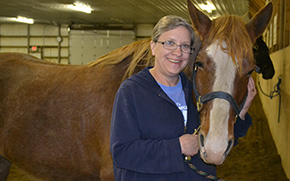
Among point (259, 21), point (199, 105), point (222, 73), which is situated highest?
point (259, 21)

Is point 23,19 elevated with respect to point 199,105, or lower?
elevated

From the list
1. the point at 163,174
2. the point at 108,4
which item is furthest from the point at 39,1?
the point at 163,174

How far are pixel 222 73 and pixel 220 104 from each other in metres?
0.16

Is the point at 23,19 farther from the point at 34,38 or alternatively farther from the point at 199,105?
the point at 199,105

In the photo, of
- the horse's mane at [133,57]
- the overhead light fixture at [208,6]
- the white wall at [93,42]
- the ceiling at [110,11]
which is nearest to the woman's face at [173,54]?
the horse's mane at [133,57]

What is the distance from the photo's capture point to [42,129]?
8.49ft

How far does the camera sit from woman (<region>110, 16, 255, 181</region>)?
1429mm

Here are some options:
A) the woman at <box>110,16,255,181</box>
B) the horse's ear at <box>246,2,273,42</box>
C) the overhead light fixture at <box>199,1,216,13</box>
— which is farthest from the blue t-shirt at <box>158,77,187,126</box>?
the overhead light fixture at <box>199,1,216,13</box>

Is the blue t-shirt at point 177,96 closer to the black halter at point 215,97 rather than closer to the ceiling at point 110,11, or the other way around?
the black halter at point 215,97

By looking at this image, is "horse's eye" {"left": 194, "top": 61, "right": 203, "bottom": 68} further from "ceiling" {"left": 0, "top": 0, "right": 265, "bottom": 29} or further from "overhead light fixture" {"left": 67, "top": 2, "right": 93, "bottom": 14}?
"overhead light fixture" {"left": 67, "top": 2, "right": 93, "bottom": 14}

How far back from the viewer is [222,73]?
1.54 m

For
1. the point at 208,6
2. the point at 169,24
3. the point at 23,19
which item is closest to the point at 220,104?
the point at 169,24

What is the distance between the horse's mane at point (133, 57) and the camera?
234 cm

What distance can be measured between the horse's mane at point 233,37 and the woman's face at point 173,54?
0.58 ft
